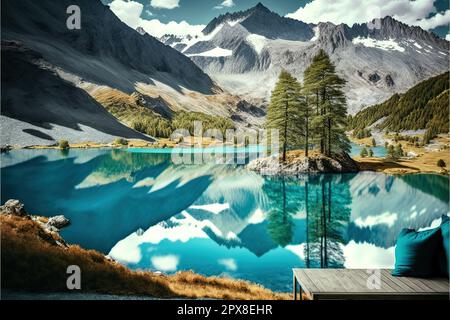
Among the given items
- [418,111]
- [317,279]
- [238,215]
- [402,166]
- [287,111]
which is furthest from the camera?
[418,111]

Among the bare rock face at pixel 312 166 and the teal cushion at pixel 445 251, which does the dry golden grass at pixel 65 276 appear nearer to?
the teal cushion at pixel 445 251

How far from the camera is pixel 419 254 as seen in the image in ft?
23.7

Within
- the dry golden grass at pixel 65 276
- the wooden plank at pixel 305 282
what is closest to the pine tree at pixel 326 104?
the dry golden grass at pixel 65 276

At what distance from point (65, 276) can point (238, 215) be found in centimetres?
1662

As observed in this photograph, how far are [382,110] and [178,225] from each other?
6058 inches

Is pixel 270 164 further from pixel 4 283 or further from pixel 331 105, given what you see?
pixel 4 283

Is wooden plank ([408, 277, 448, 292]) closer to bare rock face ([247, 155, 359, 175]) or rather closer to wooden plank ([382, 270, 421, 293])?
wooden plank ([382, 270, 421, 293])

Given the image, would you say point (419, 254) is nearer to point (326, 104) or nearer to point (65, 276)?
point (65, 276)

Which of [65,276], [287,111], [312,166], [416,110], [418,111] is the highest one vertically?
[416,110]

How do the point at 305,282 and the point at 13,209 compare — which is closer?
the point at 305,282

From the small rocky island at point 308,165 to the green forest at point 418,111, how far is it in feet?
190

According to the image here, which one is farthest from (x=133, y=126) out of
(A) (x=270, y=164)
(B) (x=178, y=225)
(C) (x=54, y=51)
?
(B) (x=178, y=225)

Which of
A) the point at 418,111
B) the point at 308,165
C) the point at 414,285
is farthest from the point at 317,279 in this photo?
the point at 418,111

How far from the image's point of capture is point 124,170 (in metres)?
49.8
